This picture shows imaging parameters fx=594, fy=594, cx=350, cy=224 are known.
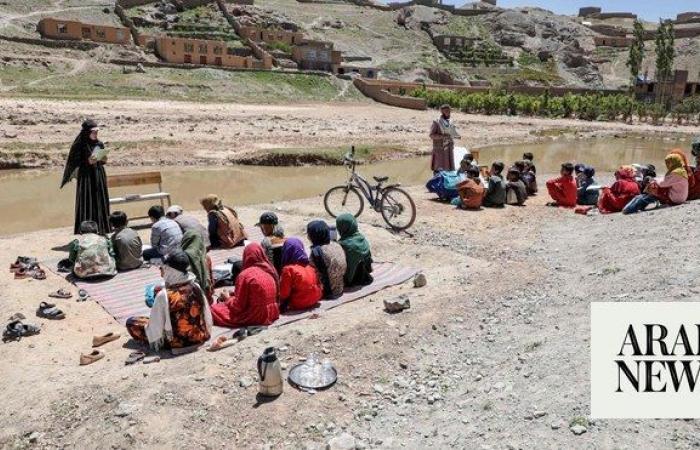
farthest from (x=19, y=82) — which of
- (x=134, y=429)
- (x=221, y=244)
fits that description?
(x=134, y=429)

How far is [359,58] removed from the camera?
69188mm

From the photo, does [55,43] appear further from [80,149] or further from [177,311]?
[177,311]

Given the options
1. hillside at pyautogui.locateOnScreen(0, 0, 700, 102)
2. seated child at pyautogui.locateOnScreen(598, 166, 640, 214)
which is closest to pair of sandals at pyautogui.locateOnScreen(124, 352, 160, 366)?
seated child at pyautogui.locateOnScreen(598, 166, 640, 214)

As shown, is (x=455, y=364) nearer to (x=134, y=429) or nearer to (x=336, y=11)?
(x=134, y=429)

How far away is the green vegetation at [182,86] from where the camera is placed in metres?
35.9

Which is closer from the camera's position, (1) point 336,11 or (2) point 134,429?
(2) point 134,429

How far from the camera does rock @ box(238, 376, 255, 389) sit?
4.93m

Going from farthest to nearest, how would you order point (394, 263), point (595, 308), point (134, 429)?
1. point (394, 263)
2. point (595, 308)
3. point (134, 429)

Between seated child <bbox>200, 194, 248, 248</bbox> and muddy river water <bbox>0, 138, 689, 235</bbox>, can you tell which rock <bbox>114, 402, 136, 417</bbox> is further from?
muddy river water <bbox>0, 138, 689, 235</bbox>

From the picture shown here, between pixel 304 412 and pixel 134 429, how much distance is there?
49.4 inches

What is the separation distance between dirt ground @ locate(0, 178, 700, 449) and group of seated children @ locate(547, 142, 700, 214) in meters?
2.37

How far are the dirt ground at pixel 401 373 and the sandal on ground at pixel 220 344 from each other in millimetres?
99

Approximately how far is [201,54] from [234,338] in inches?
1953

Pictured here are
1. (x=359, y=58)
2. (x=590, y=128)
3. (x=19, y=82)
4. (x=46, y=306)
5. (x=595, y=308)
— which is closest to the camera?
(x=595, y=308)
